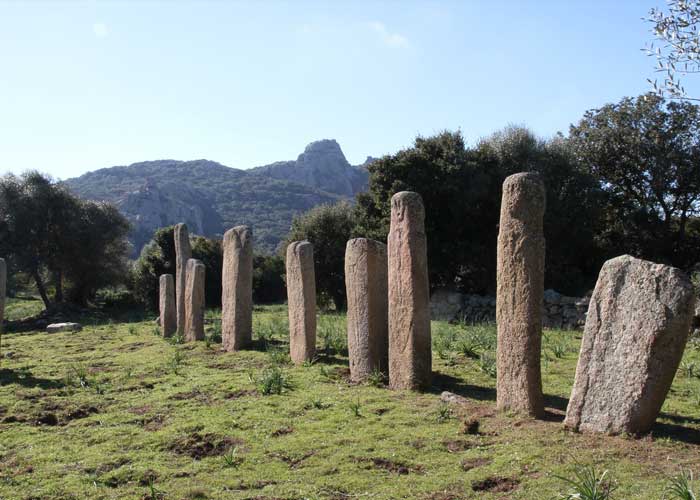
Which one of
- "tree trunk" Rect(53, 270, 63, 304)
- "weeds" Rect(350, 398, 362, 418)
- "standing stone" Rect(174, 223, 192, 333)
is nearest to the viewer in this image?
"weeds" Rect(350, 398, 362, 418)

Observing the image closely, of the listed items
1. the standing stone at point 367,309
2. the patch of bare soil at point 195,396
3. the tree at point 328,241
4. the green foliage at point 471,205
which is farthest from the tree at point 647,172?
the patch of bare soil at point 195,396

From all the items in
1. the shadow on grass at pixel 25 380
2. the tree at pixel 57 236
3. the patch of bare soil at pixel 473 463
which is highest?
the tree at pixel 57 236

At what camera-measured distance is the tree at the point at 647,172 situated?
25625 millimetres

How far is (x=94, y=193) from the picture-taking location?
81.4m

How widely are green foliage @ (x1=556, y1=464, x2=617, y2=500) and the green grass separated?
16 cm

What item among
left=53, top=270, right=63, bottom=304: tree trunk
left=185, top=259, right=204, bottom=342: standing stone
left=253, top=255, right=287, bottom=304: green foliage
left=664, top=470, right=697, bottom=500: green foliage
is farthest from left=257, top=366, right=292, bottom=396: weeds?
left=253, top=255, right=287, bottom=304: green foliage

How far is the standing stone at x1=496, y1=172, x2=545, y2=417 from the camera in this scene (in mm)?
7562

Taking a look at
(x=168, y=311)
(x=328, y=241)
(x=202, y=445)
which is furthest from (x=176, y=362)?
(x=328, y=241)

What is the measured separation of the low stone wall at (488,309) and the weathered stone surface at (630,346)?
10637 mm

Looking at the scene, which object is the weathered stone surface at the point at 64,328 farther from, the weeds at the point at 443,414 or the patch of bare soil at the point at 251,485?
the patch of bare soil at the point at 251,485

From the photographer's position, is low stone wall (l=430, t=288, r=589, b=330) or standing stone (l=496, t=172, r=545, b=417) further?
low stone wall (l=430, t=288, r=589, b=330)

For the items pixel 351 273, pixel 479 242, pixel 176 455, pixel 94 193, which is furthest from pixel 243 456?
pixel 94 193

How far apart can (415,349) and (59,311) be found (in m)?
22.3

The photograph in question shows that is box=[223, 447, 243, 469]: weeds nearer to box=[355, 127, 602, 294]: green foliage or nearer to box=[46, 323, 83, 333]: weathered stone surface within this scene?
box=[355, 127, 602, 294]: green foliage
